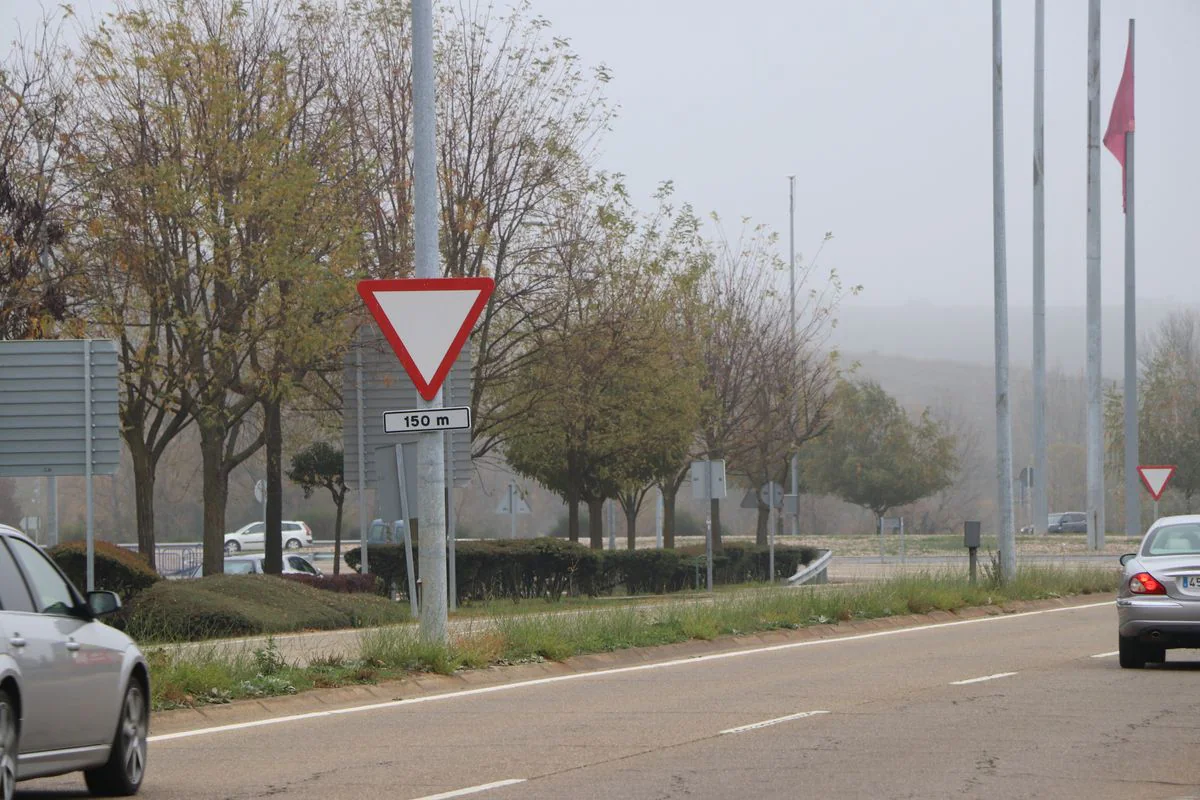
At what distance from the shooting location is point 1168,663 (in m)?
17.6

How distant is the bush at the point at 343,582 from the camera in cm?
2785

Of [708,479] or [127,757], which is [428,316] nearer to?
[127,757]

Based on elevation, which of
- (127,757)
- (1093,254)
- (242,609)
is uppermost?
(1093,254)

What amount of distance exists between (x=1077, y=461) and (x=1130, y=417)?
8274 centimetres

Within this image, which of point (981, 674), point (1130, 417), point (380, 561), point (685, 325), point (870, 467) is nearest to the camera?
point (981, 674)

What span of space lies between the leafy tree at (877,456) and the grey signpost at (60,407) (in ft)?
231

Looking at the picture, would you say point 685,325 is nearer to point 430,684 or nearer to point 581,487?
point 581,487

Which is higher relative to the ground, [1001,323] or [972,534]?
[1001,323]

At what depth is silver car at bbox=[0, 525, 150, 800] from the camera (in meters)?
7.63

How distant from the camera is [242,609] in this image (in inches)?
862

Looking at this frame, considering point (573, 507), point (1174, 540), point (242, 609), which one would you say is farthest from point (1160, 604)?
point (573, 507)

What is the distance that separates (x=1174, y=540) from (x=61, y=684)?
1227 cm

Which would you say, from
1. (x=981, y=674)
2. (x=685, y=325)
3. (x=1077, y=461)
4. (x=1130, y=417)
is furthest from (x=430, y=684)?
(x=1077, y=461)

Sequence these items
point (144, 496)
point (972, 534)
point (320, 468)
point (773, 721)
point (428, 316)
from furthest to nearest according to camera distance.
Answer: point (320, 468) < point (144, 496) < point (972, 534) < point (428, 316) < point (773, 721)
